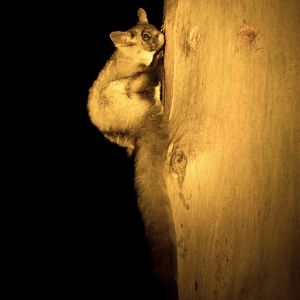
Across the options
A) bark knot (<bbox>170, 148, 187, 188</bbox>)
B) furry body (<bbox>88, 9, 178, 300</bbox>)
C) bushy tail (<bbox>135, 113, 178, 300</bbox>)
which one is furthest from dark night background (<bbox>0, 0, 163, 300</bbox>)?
bark knot (<bbox>170, 148, 187, 188</bbox>)

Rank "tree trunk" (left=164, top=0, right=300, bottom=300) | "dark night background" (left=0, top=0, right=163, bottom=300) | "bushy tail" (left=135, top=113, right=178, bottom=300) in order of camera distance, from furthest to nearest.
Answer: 1. "dark night background" (left=0, top=0, right=163, bottom=300)
2. "bushy tail" (left=135, top=113, right=178, bottom=300)
3. "tree trunk" (left=164, top=0, right=300, bottom=300)

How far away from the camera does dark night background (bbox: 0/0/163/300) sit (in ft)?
21.0

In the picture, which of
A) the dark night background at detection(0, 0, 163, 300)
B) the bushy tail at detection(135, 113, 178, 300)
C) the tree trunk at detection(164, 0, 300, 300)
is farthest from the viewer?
the dark night background at detection(0, 0, 163, 300)

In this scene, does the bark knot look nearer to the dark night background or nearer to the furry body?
the furry body

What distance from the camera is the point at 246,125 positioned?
1579 millimetres

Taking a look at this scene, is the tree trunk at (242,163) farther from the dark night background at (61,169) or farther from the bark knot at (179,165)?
the dark night background at (61,169)

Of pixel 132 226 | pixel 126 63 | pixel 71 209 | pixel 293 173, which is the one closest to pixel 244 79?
pixel 293 173

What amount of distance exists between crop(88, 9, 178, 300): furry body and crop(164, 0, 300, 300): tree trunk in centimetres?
10

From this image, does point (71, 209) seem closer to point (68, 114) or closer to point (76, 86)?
point (68, 114)

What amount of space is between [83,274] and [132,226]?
1.39 metres

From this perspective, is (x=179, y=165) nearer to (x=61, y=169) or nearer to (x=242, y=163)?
(x=242, y=163)

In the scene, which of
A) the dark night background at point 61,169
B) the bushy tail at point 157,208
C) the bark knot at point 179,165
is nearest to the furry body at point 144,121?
the bushy tail at point 157,208

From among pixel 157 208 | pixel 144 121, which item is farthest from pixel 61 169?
pixel 157 208

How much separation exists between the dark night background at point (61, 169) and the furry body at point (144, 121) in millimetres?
3107
